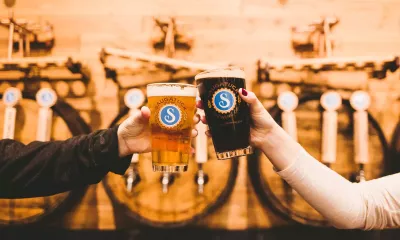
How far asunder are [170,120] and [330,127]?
135 centimetres

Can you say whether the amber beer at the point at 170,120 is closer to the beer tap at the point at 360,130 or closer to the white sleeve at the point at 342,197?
the white sleeve at the point at 342,197

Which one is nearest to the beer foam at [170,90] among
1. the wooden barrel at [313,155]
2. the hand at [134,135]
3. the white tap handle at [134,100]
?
the hand at [134,135]

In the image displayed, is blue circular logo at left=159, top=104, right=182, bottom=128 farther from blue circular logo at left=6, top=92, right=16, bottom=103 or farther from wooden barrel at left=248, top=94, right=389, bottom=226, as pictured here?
blue circular logo at left=6, top=92, right=16, bottom=103

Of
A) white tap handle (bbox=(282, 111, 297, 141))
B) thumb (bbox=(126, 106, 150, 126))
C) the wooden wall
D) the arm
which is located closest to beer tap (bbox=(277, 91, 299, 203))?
white tap handle (bbox=(282, 111, 297, 141))

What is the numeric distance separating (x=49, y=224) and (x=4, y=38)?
1418 millimetres

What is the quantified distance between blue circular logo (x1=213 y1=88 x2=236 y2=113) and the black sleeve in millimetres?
400

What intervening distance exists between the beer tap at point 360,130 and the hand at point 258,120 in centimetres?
120

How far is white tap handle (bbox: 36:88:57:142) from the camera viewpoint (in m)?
2.14

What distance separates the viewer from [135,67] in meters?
2.46

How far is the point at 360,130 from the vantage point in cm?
207

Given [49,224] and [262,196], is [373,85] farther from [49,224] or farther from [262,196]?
[49,224]

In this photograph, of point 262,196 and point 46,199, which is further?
point 46,199

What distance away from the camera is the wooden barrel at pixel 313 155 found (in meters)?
2.21

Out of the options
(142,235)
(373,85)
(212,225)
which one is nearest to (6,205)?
(142,235)
